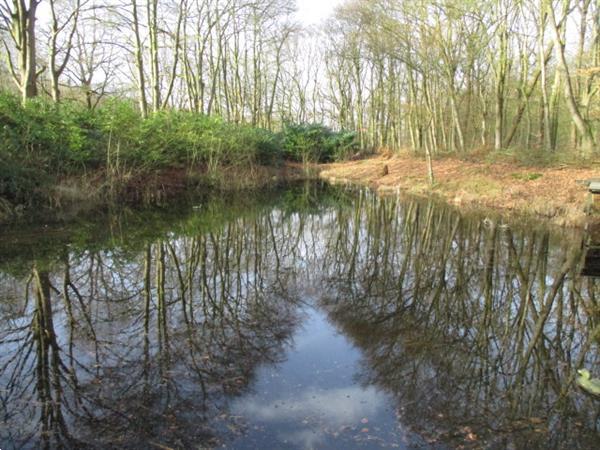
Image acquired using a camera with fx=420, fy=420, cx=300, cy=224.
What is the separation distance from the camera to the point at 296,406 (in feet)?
11.9

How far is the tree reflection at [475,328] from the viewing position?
348 cm

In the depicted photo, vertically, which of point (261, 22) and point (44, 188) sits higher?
point (261, 22)

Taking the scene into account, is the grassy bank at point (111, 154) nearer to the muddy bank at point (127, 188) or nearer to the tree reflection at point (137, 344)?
the muddy bank at point (127, 188)

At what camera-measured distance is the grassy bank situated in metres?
10.5

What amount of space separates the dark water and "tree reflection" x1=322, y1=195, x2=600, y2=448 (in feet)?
0.08

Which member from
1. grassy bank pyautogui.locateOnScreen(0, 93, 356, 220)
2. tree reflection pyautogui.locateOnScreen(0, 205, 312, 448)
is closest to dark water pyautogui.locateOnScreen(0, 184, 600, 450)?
tree reflection pyautogui.locateOnScreen(0, 205, 312, 448)

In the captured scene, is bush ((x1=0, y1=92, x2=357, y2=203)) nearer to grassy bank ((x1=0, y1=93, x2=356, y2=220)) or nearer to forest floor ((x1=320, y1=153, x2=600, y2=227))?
grassy bank ((x1=0, y1=93, x2=356, y2=220))

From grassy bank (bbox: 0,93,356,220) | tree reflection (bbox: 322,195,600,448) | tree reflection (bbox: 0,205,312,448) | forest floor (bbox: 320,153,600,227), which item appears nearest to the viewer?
tree reflection (bbox: 0,205,312,448)

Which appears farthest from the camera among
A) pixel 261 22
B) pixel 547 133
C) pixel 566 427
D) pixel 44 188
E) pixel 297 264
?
pixel 261 22

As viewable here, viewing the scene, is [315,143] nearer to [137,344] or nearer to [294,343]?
A: [294,343]

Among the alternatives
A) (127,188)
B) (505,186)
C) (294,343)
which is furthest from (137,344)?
(505,186)

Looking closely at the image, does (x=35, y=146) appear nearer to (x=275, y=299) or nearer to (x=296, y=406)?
(x=275, y=299)

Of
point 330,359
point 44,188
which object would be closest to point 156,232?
point 44,188

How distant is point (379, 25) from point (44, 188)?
649 inches
